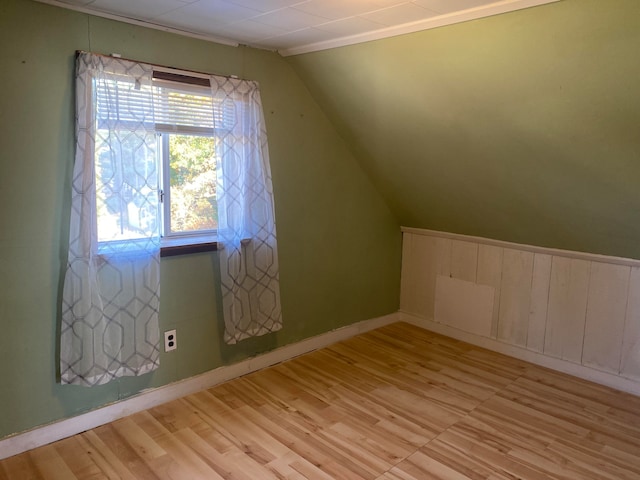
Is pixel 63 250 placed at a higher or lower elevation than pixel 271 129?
lower

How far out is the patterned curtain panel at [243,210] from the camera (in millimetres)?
2871

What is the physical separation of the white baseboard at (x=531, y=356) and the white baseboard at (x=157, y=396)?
610mm

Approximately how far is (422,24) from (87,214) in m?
1.82

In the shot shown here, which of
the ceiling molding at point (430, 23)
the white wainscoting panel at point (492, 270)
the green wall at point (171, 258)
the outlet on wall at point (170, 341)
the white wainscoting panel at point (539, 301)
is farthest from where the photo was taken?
the white wainscoting panel at point (492, 270)

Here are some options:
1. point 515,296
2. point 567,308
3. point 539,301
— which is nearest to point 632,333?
point 567,308

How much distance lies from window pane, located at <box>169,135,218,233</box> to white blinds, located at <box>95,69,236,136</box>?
0.08 meters

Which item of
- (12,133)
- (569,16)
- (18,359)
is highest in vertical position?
(569,16)

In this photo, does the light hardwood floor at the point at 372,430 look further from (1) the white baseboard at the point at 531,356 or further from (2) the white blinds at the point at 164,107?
(2) the white blinds at the point at 164,107

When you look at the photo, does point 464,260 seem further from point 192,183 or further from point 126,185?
point 126,185

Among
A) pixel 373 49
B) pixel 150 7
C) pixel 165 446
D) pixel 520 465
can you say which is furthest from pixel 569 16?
pixel 165 446

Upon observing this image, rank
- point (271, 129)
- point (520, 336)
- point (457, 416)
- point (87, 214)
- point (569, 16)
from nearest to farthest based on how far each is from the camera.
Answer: point (569, 16), point (87, 214), point (457, 416), point (271, 129), point (520, 336)

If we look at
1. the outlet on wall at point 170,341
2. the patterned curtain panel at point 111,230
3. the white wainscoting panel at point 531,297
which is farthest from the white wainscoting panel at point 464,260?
the patterned curtain panel at point 111,230

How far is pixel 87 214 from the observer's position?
Answer: 2.38m

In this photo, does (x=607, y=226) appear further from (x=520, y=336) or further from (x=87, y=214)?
(x=87, y=214)
